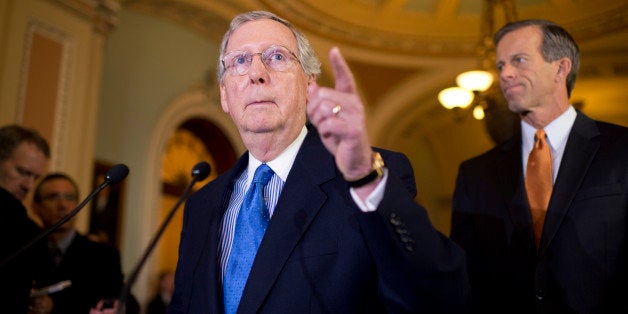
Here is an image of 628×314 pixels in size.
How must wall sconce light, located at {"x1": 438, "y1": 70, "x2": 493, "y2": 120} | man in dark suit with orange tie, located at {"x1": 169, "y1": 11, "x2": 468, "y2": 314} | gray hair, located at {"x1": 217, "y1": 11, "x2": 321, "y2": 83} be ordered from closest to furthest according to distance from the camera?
man in dark suit with orange tie, located at {"x1": 169, "y1": 11, "x2": 468, "y2": 314}
gray hair, located at {"x1": 217, "y1": 11, "x2": 321, "y2": 83}
wall sconce light, located at {"x1": 438, "y1": 70, "x2": 493, "y2": 120}

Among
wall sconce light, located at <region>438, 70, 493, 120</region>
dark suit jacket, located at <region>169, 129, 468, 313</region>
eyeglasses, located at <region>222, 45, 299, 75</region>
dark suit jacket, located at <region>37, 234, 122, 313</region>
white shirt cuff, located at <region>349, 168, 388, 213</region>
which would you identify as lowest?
dark suit jacket, located at <region>37, 234, 122, 313</region>

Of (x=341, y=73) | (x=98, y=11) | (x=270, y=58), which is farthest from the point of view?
(x=98, y=11)

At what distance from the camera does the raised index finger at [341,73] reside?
3.14 feet

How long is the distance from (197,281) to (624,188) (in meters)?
1.26

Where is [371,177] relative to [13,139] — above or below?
below

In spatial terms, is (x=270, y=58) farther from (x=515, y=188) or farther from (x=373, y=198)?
(x=515, y=188)

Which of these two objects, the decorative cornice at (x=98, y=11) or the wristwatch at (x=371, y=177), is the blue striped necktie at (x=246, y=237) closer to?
the wristwatch at (x=371, y=177)

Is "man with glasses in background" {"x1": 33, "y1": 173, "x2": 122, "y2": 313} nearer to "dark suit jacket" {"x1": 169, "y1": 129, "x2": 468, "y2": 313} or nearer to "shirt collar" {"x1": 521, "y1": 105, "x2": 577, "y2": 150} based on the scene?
"dark suit jacket" {"x1": 169, "y1": 129, "x2": 468, "y2": 313}

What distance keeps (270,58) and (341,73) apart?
2.03 feet

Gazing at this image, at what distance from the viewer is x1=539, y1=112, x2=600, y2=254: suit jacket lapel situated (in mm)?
1732

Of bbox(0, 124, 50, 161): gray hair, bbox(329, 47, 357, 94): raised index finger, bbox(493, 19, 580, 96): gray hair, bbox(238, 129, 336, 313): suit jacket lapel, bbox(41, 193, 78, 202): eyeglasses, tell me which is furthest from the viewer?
bbox(41, 193, 78, 202): eyeglasses

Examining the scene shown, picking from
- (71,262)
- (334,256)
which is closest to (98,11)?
(71,262)

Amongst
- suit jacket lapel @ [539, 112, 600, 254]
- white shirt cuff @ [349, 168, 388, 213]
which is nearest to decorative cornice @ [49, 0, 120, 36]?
suit jacket lapel @ [539, 112, 600, 254]

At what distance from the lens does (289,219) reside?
1.32 meters
